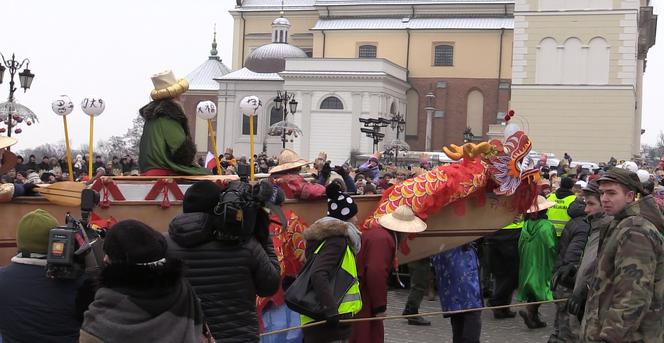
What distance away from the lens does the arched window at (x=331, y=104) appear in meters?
53.3

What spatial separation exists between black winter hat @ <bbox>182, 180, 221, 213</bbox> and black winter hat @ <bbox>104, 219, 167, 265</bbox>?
109cm

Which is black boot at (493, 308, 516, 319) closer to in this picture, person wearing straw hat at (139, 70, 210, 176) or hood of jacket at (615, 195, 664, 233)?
person wearing straw hat at (139, 70, 210, 176)

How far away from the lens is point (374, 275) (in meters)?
7.18

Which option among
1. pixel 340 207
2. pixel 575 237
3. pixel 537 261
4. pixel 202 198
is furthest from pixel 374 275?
pixel 537 261

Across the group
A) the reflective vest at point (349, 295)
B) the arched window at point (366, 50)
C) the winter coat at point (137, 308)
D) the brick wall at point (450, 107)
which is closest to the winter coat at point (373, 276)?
the reflective vest at point (349, 295)

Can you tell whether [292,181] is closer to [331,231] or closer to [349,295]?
[331,231]

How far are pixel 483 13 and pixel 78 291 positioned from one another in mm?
56367

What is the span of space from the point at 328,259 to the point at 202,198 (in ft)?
4.97

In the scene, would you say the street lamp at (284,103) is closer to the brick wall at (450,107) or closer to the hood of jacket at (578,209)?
the brick wall at (450,107)

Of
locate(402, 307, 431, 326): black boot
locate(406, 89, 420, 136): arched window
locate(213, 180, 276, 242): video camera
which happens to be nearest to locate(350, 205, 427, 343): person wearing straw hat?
locate(213, 180, 276, 242): video camera

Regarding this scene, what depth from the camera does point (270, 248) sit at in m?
5.51

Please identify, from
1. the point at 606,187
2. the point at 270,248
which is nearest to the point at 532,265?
the point at 606,187

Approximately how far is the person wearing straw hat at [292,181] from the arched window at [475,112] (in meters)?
50.7

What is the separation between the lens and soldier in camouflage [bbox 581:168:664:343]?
5.33 m
